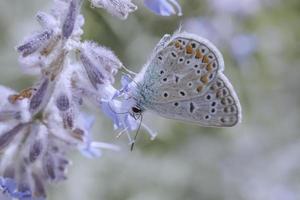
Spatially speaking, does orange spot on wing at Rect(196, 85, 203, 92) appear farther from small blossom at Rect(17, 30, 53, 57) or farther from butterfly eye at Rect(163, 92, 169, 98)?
small blossom at Rect(17, 30, 53, 57)

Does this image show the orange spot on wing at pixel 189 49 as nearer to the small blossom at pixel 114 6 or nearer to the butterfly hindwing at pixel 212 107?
the butterfly hindwing at pixel 212 107

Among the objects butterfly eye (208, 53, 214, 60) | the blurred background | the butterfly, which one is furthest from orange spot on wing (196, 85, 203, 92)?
the blurred background

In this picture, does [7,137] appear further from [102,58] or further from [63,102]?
[102,58]

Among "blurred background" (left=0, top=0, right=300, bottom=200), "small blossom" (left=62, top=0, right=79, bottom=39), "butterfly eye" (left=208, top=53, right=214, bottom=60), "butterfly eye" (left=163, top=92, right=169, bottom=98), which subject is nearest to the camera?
"small blossom" (left=62, top=0, right=79, bottom=39)

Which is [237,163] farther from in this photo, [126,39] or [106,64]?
[106,64]

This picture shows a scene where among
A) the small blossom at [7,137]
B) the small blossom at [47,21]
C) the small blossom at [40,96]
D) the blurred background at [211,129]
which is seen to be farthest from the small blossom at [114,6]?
the blurred background at [211,129]

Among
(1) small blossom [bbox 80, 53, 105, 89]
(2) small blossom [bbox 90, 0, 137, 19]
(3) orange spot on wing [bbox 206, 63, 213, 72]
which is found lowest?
(1) small blossom [bbox 80, 53, 105, 89]
